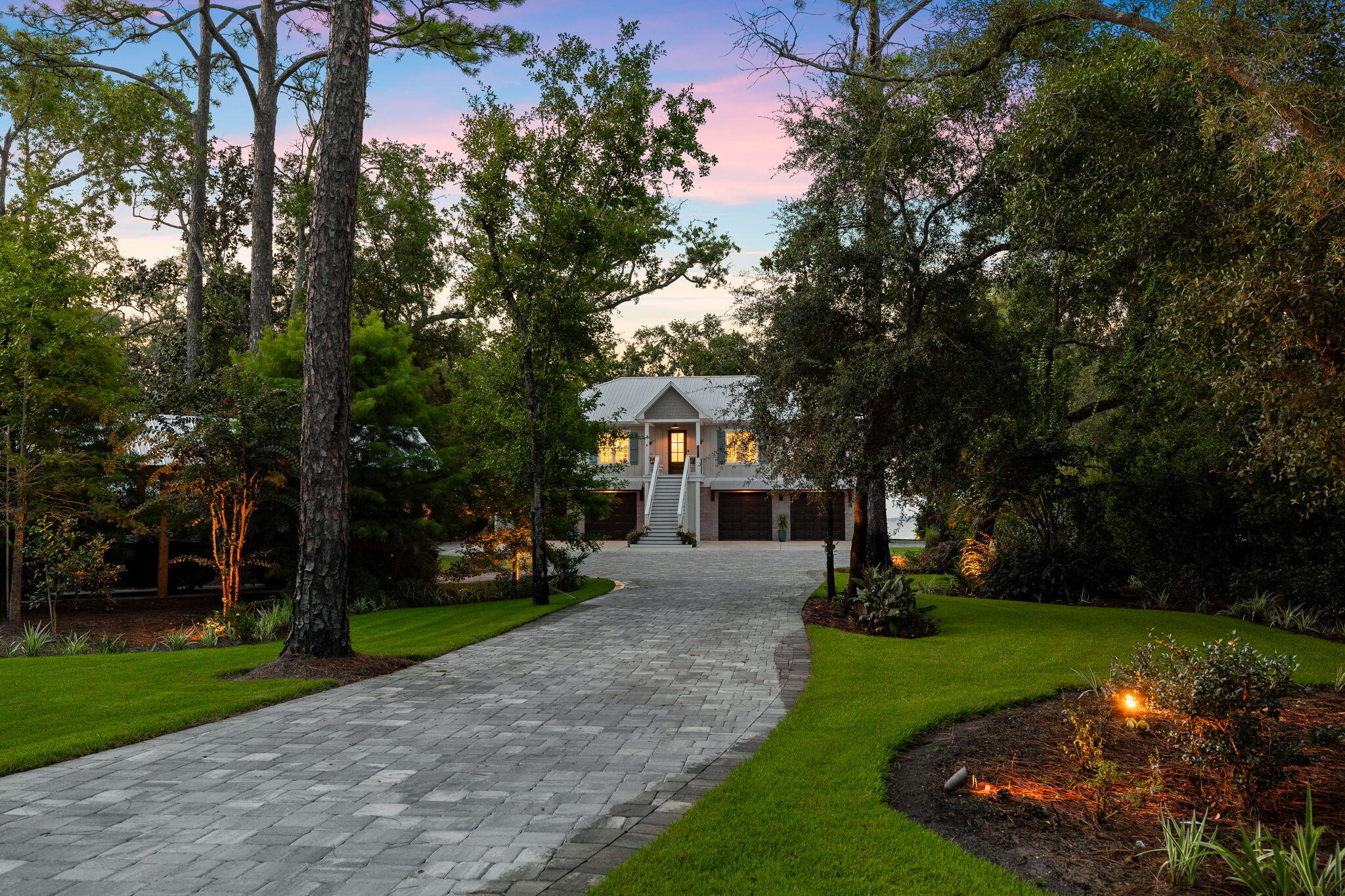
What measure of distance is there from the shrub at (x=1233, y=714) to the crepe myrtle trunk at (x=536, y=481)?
10378 millimetres

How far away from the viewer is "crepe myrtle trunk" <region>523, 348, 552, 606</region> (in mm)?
13273

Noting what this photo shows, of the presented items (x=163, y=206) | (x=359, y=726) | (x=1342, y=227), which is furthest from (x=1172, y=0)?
(x=163, y=206)

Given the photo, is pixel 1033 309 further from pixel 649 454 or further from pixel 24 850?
pixel 649 454

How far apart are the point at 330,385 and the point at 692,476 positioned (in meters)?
25.5

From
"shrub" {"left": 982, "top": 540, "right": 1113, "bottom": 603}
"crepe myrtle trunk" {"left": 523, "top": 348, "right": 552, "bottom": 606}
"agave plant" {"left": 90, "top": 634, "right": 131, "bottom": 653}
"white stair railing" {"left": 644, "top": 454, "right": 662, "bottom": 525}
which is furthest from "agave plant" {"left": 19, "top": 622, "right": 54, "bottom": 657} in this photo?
"white stair railing" {"left": 644, "top": 454, "right": 662, "bottom": 525}

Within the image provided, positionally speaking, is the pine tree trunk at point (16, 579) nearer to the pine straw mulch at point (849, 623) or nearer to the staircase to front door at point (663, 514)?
the pine straw mulch at point (849, 623)

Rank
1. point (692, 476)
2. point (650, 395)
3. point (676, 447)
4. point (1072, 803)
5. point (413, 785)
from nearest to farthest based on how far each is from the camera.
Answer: point (1072, 803) < point (413, 785) < point (692, 476) < point (650, 395) < point (676, 447)

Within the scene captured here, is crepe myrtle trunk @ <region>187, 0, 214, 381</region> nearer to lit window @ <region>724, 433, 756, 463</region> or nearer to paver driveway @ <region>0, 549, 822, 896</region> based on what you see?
lit window @ <region>724, 433, 756, 463</region>

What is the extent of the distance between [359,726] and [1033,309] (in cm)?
1241

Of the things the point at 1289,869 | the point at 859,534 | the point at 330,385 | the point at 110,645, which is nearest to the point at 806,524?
the point at 859,534

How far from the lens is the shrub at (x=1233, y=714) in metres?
3.99

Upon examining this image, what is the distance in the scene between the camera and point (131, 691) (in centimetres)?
704

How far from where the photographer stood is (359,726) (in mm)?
6059

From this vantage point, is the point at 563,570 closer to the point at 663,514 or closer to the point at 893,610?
the point at 893,610
